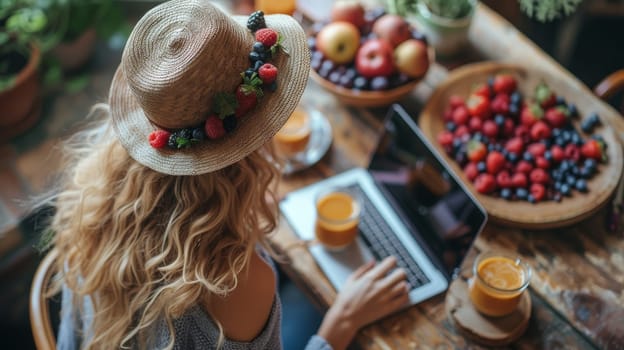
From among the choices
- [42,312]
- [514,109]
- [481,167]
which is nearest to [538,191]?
[481,167]

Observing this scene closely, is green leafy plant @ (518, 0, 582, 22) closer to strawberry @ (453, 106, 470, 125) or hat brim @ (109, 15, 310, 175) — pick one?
strawberry @ (453, 106, 470, 125)

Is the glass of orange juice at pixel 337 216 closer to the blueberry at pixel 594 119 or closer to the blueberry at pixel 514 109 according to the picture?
the blueberry at pixel 514 109

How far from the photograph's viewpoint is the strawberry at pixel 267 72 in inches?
37.6

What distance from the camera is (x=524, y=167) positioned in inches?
54.5

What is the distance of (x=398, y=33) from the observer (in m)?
1.57

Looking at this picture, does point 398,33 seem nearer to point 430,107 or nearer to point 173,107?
point 430,107

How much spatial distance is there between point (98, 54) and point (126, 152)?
142 centimetres

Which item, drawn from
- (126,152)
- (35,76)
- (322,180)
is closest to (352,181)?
(322,180)

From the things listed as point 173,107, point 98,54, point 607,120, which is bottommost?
point 98,54

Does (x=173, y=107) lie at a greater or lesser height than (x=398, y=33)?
greater

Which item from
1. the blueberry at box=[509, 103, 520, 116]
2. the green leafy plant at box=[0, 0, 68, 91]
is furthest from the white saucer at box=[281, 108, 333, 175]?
the green leafy plant at box=[0, 0, 68, 91]

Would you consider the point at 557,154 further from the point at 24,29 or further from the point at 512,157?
the point at 24,29

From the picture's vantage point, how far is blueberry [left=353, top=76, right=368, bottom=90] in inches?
60.5

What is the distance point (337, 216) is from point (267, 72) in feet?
1.75
